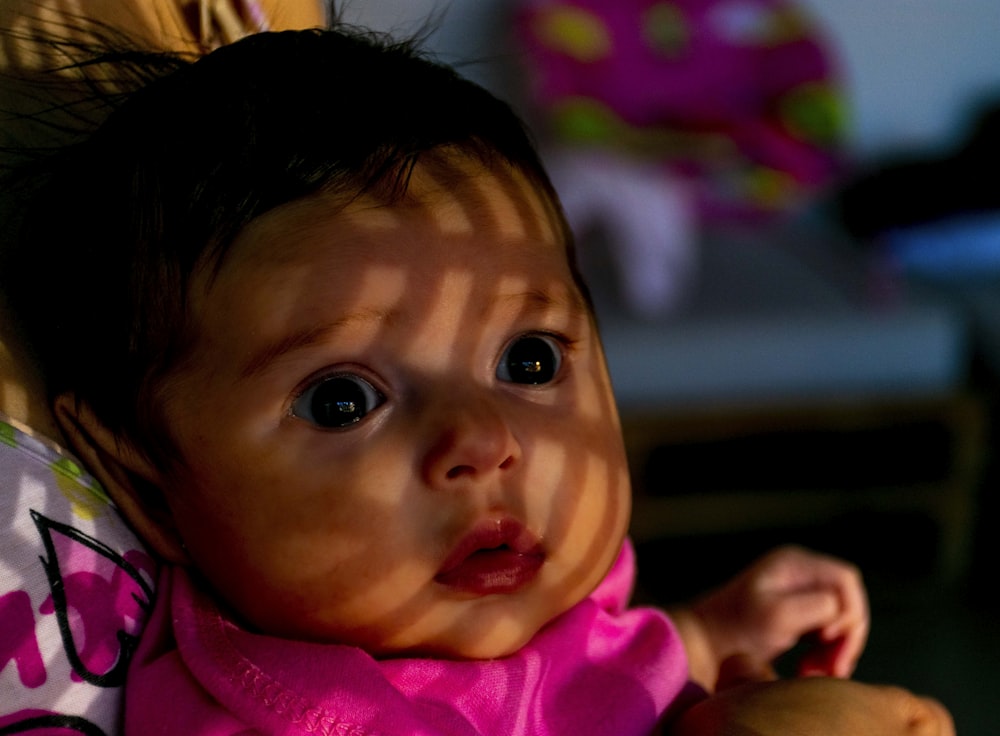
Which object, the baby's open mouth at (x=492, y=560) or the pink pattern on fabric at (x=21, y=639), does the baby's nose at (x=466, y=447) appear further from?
the pink pattern on fabric at (x=21, y=639)

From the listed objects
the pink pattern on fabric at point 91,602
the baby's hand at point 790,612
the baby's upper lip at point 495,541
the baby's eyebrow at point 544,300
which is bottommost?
the baby's hand at point 790,612

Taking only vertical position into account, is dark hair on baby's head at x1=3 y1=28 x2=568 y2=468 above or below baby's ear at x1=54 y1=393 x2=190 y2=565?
above

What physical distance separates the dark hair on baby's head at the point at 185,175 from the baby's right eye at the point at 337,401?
77mm

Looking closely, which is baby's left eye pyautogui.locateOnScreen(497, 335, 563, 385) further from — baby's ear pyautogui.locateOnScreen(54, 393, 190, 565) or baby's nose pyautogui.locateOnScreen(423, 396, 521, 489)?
baby's ear pyautogui.locateOnScreen(54, 393, 190, 565)

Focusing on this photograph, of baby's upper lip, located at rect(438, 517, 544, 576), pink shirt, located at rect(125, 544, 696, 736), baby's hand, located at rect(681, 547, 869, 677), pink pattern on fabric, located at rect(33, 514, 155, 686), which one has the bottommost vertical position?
baby's hand, located at rect(681, 547, 869, 677)

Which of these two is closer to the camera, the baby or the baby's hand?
the baby

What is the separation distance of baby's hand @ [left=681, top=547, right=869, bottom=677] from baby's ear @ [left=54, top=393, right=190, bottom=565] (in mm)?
365

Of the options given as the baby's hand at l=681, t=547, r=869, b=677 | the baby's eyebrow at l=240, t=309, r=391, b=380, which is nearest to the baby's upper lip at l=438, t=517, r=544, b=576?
the baby's eyebrow at l=240, t=309, r=391, b=380

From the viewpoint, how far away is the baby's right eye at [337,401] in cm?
61

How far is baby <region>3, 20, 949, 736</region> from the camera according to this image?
Answer: 0.60 metres

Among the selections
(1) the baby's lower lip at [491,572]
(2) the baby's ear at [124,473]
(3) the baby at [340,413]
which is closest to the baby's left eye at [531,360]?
(3) the baby at [340,413]

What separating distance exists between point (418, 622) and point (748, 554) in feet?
6.04

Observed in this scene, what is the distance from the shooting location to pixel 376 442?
605 mm

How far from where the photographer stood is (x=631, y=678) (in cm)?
67
